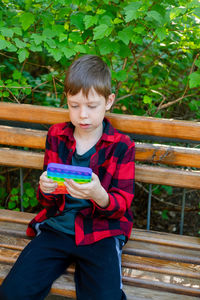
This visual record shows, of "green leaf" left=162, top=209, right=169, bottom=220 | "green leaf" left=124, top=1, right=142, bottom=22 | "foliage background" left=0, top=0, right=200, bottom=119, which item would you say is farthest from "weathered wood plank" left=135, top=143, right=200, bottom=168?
"green leaf" left=162, top=209, right=169, bottom=220

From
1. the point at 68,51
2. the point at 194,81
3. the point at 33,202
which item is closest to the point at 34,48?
the point at 68,51

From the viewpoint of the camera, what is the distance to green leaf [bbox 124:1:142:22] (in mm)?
2005

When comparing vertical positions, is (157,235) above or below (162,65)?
below

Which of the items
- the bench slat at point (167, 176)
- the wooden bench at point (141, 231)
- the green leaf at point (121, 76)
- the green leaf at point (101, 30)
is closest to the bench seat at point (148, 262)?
the wooden bench at point (141, 231)

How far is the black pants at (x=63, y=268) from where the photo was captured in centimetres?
177

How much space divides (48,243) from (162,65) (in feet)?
5.85

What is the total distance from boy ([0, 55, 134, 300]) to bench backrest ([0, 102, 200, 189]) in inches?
8.8

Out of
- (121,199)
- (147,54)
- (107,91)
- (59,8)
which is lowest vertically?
(121,199)

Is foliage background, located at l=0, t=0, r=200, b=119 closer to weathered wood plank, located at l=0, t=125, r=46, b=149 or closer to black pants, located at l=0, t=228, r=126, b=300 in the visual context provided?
weathered wood plank, located at l=0, t=125, r=46, b=149

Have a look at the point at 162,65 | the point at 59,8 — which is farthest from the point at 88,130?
the point at 162,65

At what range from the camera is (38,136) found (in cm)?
247

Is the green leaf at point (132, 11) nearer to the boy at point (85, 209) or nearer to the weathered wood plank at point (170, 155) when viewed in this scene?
the boy at point (85, 209)

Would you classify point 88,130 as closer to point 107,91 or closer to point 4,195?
point 107,91

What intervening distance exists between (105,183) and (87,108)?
444 millimetres
